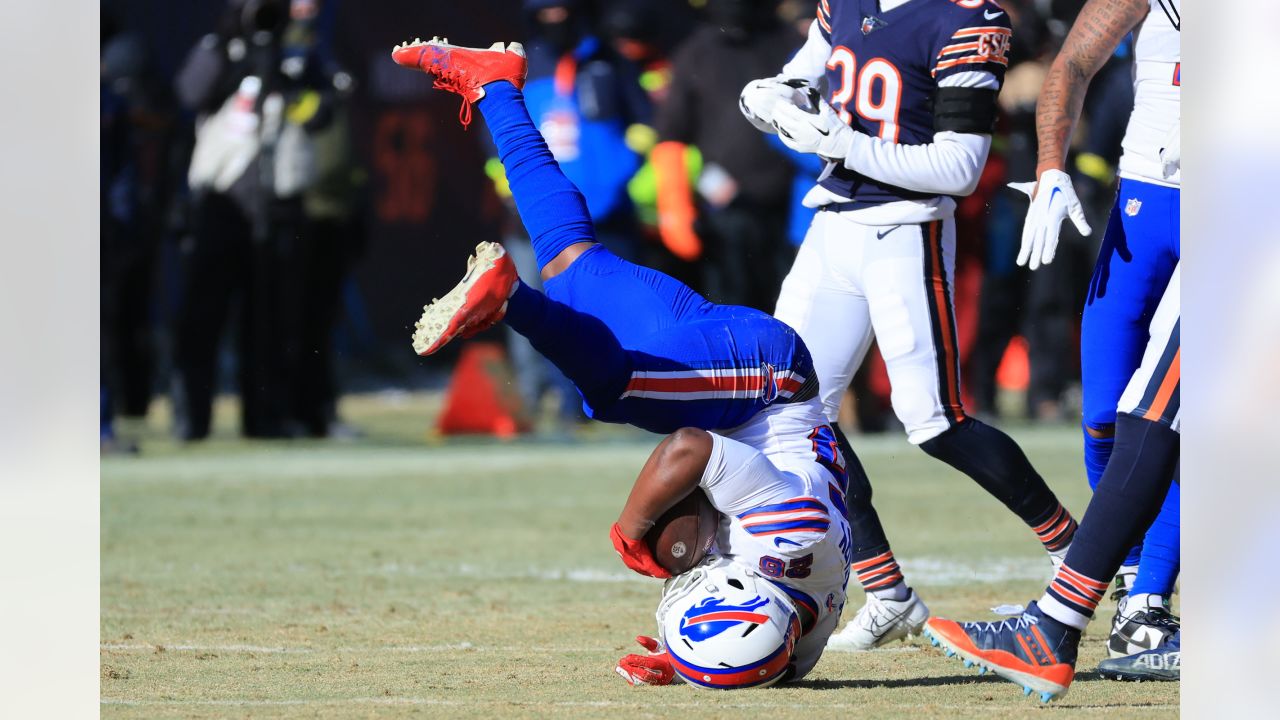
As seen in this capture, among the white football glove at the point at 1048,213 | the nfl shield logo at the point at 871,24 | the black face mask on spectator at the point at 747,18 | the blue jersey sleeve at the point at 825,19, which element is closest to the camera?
the white football glove at the point at 1048,213

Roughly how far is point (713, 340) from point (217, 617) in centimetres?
222

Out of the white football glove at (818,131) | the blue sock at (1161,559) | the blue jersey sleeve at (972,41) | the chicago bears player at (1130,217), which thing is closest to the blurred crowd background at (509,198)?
the blue jersey sleeve at (972,41)

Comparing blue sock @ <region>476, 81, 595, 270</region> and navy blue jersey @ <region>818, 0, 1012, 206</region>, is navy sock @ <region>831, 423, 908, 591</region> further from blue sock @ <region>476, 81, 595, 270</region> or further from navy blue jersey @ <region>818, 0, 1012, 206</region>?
blue sock @ <region>476, 81, 595, 270</region>

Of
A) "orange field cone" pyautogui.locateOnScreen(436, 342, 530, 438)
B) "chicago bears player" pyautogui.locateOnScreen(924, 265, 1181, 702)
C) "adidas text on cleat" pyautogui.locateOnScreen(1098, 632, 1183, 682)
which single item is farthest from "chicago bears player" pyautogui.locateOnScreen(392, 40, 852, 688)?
"orange field cone" pyautogui.locateOnScreen(436, 342, 530, 438)

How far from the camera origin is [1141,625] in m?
4.75

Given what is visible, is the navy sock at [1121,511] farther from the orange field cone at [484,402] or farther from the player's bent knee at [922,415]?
the orange field cone at [484,402]

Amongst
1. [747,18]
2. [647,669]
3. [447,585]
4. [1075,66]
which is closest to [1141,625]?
[647,669]

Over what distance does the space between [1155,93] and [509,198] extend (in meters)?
7.17

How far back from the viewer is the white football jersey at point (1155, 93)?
15.5 ft

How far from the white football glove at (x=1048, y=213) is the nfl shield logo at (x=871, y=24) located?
72 centimetres

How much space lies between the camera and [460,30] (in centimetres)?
1352

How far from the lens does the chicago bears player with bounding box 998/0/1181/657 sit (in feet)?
15.5

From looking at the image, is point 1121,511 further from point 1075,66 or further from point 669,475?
point 1075,66
